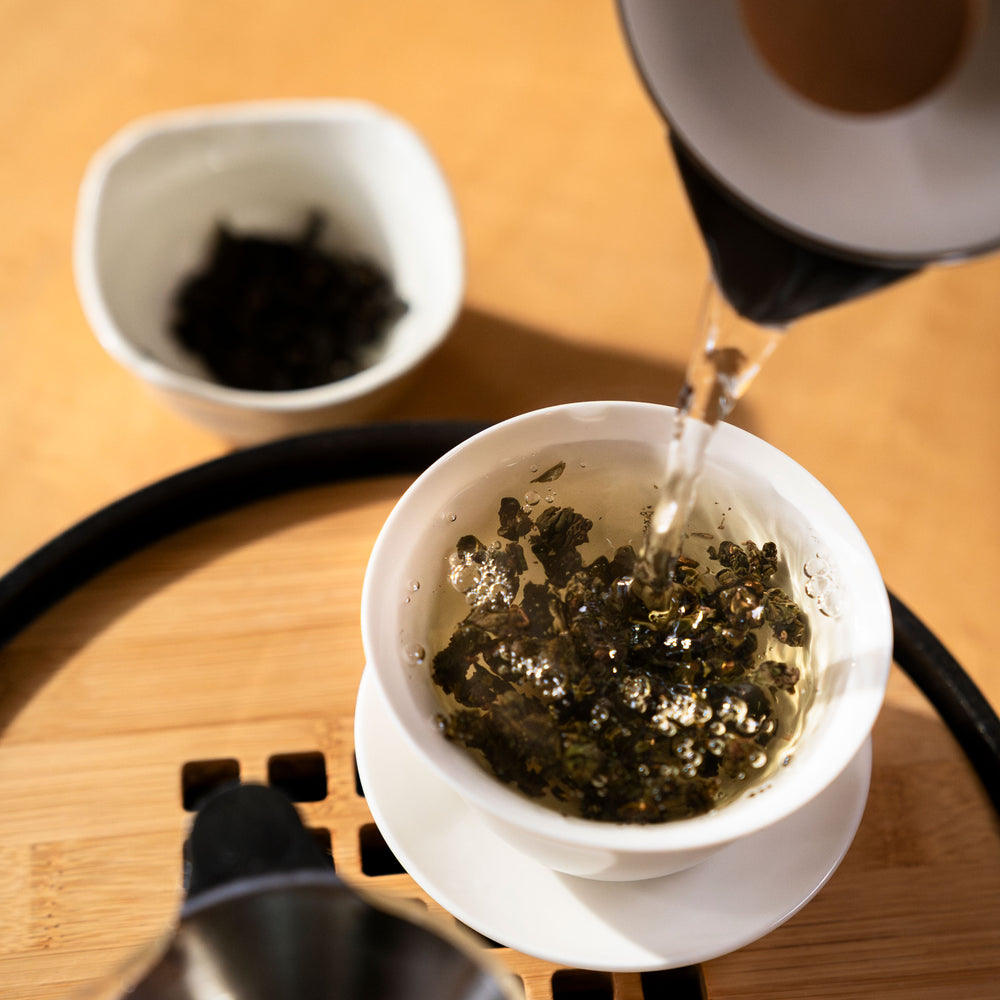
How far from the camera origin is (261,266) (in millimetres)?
1006

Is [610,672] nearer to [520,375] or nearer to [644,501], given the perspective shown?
[644,501]

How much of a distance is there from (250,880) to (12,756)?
0.30 meters

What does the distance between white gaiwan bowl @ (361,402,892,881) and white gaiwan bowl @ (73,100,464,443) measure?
0.35m

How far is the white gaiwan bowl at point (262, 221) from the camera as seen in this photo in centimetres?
86

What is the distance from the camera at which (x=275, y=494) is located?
71 centimetres

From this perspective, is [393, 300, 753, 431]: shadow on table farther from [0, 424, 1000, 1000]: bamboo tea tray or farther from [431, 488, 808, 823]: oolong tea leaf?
[431, 488, 808, 823]: oolong tea leaf

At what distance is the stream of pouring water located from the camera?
1.67 feet

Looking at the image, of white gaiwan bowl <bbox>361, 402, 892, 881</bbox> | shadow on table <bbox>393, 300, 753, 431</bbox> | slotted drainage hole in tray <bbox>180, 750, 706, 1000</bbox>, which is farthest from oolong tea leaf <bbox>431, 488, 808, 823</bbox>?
shadow on table <bbox>393, 300, 753, 431</bbox>

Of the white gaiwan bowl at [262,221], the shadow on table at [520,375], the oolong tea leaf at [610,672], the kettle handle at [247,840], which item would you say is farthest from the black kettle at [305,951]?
the shadow on table at [520,375]

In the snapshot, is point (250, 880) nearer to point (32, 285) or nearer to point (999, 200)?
point (999, 200)

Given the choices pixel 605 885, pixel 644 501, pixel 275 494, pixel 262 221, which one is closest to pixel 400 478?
pixel 275 494

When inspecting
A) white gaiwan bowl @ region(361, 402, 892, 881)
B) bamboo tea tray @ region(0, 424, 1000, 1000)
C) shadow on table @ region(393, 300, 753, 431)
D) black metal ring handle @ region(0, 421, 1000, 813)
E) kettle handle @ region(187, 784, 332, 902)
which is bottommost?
shadow on table @ region(393, 300, 753, 431)

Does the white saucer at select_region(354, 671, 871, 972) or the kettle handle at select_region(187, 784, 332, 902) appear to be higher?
the kettle handle at select_region(187, 784, 332, 902)

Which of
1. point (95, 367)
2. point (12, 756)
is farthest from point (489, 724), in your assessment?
point (95, 367)
